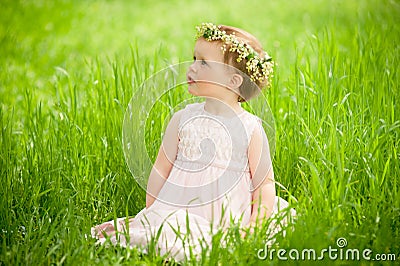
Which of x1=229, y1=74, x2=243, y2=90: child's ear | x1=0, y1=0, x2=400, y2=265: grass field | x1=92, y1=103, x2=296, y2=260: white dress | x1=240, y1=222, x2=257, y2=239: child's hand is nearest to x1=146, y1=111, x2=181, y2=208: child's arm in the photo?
x1=92, y1=103, x2=296, y2=260: white dress

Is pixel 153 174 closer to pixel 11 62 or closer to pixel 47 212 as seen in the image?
pixel 47 212

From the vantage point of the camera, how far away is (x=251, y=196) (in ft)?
9.95

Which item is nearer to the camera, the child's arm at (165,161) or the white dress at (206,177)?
the white dress at (206,177)

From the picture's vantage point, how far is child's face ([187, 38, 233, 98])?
2986 mm

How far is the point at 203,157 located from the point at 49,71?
394cm

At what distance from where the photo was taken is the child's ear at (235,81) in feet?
9.82

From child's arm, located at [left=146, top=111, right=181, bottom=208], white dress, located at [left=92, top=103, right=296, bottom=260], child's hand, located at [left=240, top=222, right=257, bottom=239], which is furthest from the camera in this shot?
child's arm, located at [left=146, top=111, right=181, bottom=208]

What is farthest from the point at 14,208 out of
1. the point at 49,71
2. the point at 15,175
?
the point at 49,71

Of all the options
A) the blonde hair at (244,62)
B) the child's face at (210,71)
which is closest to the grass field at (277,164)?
the blonde hair at (244,62)

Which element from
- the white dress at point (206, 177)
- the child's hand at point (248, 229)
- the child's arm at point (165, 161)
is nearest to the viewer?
the child's hand at point (248, 229)

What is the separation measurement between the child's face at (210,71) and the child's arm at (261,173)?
0.77 ft

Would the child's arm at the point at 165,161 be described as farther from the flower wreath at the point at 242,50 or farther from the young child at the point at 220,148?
the flower wreath at the point at 242,50

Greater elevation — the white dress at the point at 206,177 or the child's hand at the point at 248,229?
the white dress at the point at 206,177

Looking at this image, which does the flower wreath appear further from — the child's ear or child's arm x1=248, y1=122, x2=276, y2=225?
child's arm x1=248, y1=122, x2=276, y2=225
